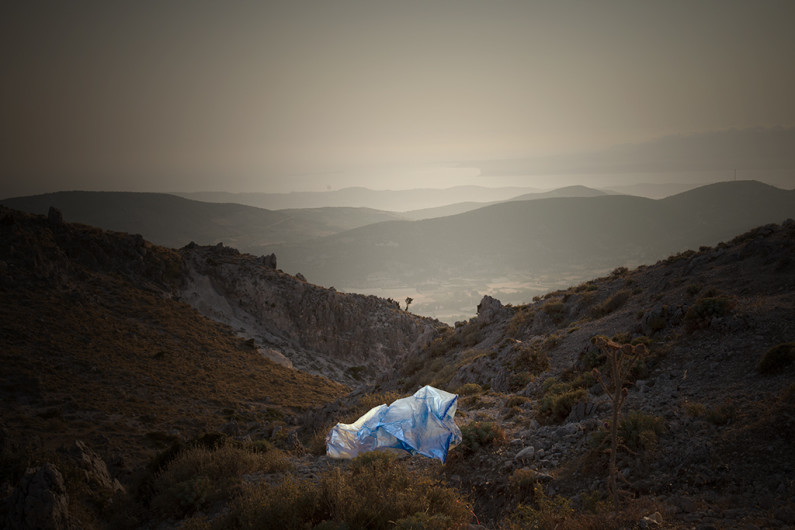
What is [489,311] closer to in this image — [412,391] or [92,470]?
[412,391]

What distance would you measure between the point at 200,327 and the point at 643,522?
3751cm

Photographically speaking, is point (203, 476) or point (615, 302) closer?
point (203, 476)

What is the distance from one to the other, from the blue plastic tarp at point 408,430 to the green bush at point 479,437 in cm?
35

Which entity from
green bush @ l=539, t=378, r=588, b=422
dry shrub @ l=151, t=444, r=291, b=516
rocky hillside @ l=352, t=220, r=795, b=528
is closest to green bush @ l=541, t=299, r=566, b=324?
rocky hillside @ l=352, t=220, r=795, b=528

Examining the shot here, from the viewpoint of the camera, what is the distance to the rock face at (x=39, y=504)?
6.97 meters

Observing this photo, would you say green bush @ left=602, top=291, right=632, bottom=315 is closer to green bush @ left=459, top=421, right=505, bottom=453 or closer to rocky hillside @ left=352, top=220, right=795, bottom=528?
rocky hillside @ left=352, top=220, right=795, bottom=528

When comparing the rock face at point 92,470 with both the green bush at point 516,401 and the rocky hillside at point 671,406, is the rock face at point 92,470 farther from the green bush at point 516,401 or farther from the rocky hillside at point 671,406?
the green bush at point 516,401

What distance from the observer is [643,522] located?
14.8 feet

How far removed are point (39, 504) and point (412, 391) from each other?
15037 mm

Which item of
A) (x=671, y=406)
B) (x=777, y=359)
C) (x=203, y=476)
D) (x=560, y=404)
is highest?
(x=777, y=359)

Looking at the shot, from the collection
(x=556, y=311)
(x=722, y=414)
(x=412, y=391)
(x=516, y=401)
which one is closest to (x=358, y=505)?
(x=722, y=414)

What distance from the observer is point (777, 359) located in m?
7.64

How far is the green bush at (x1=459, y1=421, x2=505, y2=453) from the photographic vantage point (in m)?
8.13

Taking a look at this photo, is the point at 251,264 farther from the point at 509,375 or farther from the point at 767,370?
the point at 767,370
